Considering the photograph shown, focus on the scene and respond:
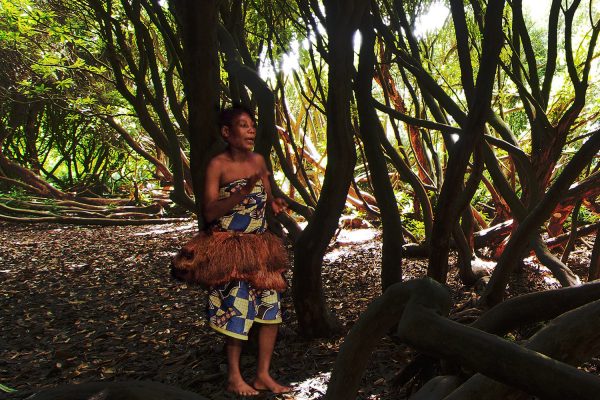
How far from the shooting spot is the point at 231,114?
2.79m

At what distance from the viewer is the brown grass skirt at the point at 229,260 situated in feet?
9.03

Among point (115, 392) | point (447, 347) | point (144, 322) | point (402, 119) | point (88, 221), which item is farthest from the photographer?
point (88, 221)

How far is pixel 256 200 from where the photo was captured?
2.85 m

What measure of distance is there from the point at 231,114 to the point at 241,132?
0.11m

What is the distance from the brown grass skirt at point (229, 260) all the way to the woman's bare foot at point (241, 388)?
50cm

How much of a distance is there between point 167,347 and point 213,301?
1.10 m

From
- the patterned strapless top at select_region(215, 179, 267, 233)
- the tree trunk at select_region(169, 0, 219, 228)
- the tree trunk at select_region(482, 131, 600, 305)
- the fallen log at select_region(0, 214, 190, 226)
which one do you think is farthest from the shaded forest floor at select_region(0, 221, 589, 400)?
the fallen log at select_region(0, 214, 190, 226)

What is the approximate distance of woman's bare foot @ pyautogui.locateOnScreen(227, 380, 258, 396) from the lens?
2.83 metres

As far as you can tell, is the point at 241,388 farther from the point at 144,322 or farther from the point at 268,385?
the point at 144,322

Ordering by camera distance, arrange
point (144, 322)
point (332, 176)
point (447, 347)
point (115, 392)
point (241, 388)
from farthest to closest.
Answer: point (144, 322), point (332, 176), point (241, 388), point (115, 392), point (447, 347)

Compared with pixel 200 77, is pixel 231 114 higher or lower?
lower

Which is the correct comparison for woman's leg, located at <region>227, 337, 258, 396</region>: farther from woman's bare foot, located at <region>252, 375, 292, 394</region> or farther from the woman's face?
the woman's face

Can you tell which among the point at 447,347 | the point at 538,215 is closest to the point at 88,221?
the point at 538,215

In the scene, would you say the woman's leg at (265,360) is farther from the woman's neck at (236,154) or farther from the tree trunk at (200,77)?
the woman's neck at (236,154)
